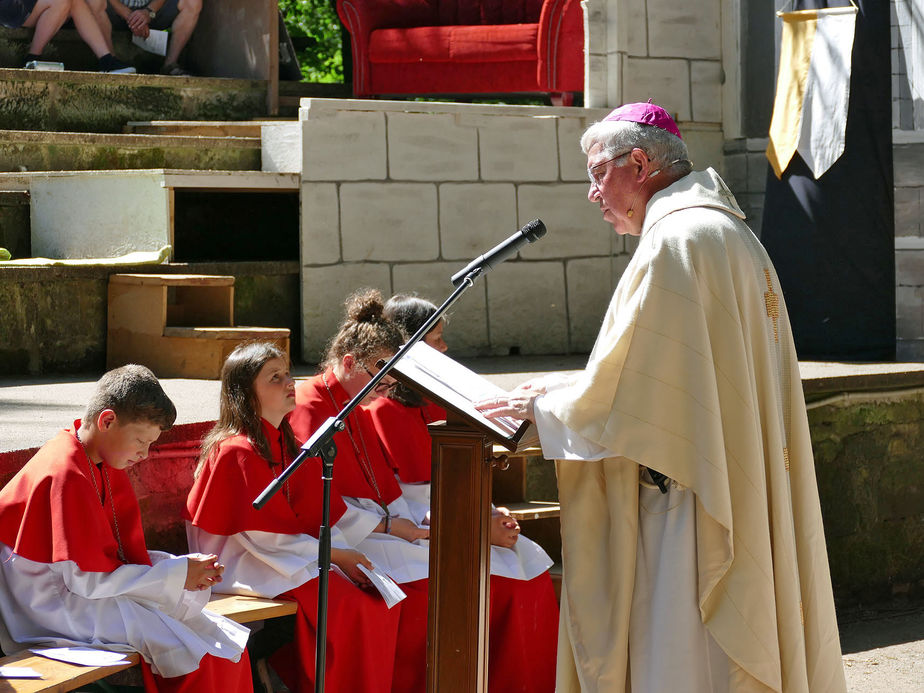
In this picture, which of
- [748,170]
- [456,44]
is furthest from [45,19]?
[748,170]

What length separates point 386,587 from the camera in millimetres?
3926

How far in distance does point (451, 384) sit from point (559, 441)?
0.94ft

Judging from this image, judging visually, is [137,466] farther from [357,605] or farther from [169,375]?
[169,375]

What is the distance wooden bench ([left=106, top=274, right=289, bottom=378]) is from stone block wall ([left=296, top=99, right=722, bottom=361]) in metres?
0.87

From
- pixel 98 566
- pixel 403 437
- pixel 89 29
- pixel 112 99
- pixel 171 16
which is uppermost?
pixel 171 16

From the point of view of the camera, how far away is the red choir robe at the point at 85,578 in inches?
125

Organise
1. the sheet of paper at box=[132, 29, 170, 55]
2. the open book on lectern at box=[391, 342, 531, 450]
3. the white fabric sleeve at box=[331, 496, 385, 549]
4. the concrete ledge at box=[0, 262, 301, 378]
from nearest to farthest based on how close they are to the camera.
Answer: the open book on lectern at box=[391, 342, 531, 450], the white fabric sleeve at box=[331, 496, 385, 549], the concrete ledge at box=[0, 262, 301, 378], the sheet of paper at box=[132, 29, 170, 55]

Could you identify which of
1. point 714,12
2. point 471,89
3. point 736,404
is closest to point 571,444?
point 736,404

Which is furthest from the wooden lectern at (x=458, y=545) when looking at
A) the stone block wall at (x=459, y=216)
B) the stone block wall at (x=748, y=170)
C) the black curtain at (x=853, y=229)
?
the stone block wall at (x=748, y=170)

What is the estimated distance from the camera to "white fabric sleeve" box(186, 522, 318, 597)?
149 inches

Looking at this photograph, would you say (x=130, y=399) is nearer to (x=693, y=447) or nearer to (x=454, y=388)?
(x=454, y=388)

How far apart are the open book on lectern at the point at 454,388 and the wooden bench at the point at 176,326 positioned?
2.75 m

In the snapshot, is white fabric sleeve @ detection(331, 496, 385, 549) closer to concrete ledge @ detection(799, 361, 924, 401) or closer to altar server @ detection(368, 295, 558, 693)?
altar server @ detection(368, 295, 558, 693)

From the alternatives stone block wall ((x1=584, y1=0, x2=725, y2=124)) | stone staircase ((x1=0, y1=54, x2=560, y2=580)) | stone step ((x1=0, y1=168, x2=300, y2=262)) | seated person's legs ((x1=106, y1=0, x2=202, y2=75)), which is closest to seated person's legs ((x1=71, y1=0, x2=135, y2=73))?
seated person's legs ((x1=106, y1=0, x2=202, y2=75))
